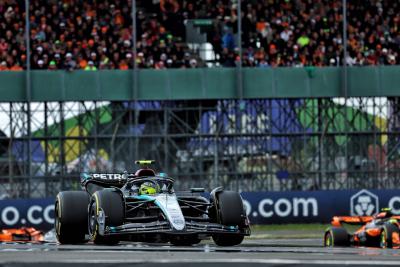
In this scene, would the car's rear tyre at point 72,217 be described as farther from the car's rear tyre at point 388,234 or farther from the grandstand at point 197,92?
the grandstand at point 197,92

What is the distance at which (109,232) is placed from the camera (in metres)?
18.9

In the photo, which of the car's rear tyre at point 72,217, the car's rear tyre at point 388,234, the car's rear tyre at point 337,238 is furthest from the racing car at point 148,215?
the car's rear tyre at point 337,238

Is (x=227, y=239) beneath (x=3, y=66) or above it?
beneath

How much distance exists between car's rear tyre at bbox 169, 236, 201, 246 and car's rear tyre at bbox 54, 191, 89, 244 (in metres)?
1.51

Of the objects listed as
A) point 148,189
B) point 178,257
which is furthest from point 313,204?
point 178,257

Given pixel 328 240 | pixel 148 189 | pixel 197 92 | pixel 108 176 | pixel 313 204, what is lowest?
pixel 328 240

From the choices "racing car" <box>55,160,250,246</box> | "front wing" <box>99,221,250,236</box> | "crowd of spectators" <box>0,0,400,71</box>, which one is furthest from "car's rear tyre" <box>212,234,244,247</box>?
"crowd of spectators" <box>0,0,400,71</box>

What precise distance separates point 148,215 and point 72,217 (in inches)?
49.8

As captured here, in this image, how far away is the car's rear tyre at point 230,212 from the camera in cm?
1962

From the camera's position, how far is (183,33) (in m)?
41.5

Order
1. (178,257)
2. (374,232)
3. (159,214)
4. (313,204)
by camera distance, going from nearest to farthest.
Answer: (178,257)
(159,214)
(374,232)
(313,204)

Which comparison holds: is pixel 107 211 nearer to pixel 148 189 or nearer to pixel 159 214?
pixel 159 214

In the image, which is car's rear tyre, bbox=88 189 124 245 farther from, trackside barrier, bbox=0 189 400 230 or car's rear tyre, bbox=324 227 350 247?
trackside barrier, bbox=0 189 400 230

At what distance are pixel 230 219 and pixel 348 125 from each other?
77.6ft
